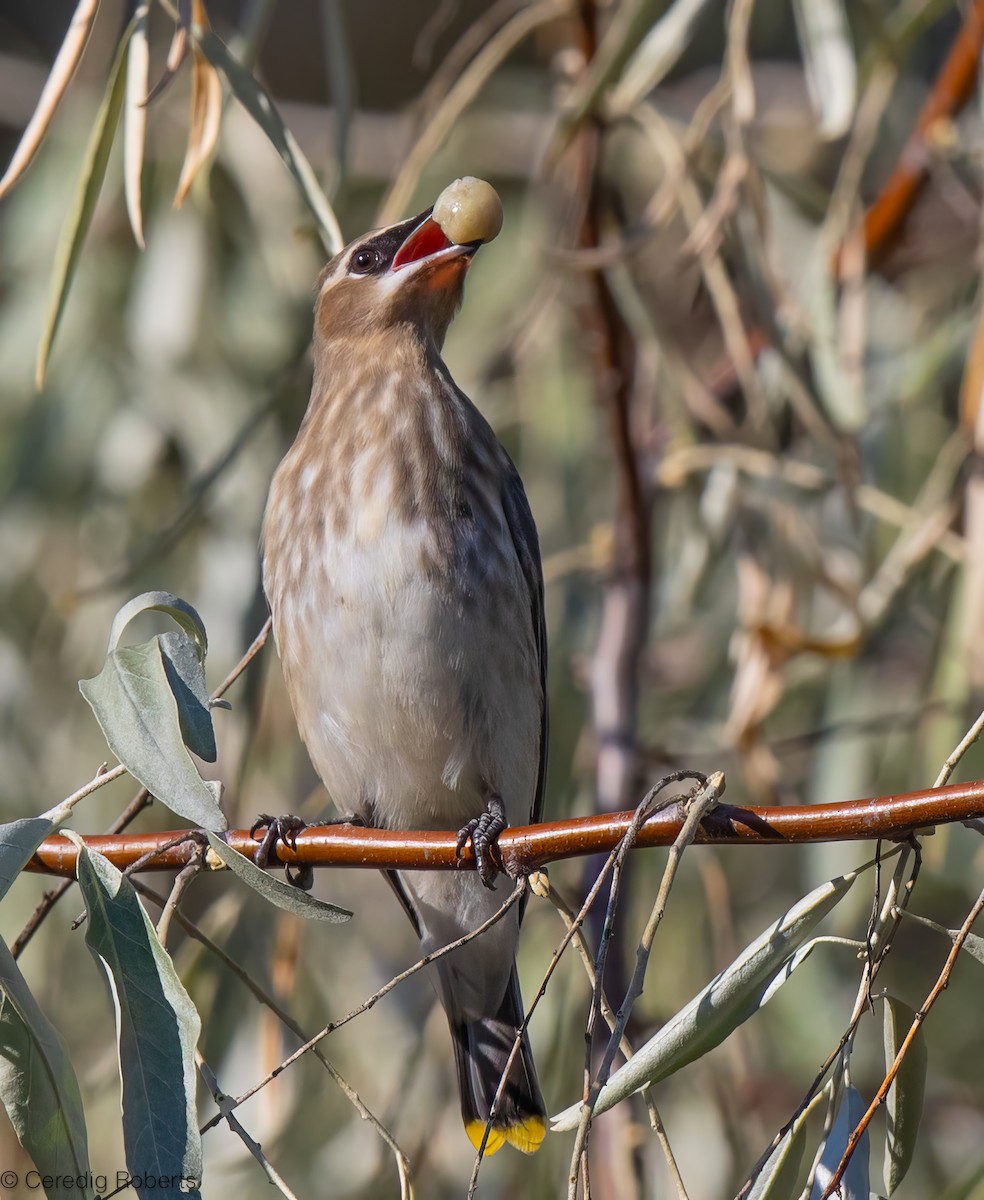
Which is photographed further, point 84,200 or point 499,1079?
point 499,1079

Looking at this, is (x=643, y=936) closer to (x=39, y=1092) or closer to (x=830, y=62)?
(x=39, y=1092)

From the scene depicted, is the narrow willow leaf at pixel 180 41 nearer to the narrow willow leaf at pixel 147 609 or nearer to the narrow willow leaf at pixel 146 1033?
the narrow willow leaf at pixel 147 609

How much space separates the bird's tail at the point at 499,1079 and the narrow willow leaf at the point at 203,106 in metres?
1.76

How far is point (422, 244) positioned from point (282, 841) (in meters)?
1.32

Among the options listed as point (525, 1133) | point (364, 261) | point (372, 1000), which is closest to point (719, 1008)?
point (372, 1000)

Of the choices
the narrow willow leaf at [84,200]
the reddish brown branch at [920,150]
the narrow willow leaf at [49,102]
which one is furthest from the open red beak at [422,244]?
the reddish brown branch at [920,150]

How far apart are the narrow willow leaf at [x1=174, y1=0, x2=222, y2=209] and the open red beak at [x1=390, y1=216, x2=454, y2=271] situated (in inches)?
Answer: 26.1

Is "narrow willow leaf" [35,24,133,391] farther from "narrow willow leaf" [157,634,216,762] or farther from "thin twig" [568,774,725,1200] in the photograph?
"thin twig" [568,774,725,1200]

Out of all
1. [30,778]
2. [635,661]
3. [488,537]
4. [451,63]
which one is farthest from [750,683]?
[30,778]

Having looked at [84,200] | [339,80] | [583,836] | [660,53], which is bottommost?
[583,836]

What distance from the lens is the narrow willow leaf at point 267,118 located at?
2631 mm

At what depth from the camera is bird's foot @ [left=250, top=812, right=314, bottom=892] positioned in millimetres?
2596

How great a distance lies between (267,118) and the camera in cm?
264

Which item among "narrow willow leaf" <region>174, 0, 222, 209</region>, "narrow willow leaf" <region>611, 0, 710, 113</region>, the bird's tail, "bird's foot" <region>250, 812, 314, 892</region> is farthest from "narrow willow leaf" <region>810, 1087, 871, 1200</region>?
"narrow willow leaf" <region>611, 0, 710, 113</region>
